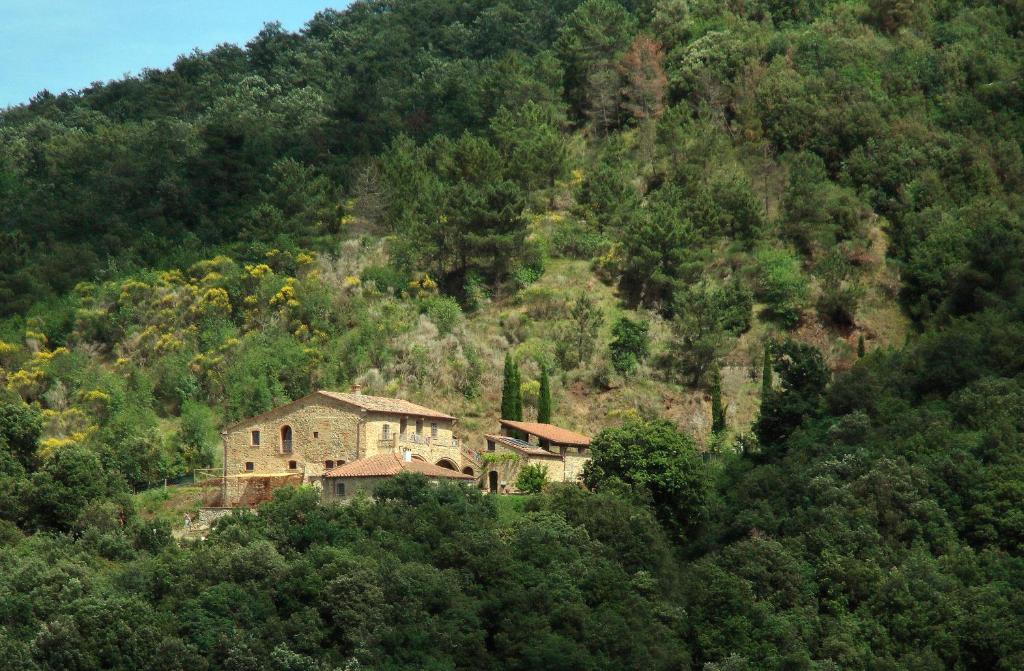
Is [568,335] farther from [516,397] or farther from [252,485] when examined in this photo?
[252,485]

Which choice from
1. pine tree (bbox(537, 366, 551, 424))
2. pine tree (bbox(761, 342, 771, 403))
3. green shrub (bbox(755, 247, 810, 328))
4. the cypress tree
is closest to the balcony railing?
the cypress tree

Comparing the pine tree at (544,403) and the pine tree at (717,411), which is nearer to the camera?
the pine tree at (544,403)

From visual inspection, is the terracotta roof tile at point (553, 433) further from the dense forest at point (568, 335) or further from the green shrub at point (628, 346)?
the green shrub at point (628, 346)

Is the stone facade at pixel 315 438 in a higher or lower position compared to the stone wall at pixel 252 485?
higher

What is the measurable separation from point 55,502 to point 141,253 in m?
33.8

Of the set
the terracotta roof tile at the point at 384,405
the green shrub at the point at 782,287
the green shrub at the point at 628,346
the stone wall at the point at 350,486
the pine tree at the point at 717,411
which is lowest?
the stone wall at the point at 350,486

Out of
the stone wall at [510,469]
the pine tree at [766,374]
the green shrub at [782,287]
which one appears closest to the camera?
the stone wall at [510,469]

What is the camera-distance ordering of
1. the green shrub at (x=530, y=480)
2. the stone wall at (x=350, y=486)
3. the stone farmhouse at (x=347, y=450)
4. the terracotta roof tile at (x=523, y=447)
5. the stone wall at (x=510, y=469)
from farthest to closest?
the terracotta roof tile at (x=523, y=447) < the stone wall at (x=510, y=469) < the green shrub at (x=530, y=480) < the stone farmhouse at (x=347, y=450) < the stone wall at (x=350, y=486)

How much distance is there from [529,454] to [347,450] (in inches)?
263

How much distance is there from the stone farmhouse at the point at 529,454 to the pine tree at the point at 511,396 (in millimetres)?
2024

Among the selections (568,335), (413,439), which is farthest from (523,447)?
(568,335)

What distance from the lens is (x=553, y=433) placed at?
2660 inches

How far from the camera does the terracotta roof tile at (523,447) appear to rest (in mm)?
65375

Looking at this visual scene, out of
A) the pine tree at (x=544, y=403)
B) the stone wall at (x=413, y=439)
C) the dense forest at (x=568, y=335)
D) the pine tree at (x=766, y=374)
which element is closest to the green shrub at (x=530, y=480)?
the dense forest at (x=568, y=335)
